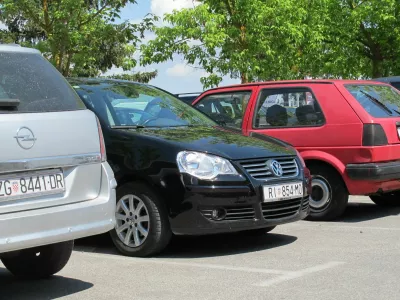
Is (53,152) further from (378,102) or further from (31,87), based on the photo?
(378,102)

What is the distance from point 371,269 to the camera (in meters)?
5.90

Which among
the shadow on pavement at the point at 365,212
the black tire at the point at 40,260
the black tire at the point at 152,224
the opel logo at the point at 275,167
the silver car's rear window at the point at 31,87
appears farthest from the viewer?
the shadow on pavement at the point at 365,212

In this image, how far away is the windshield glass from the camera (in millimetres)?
8680

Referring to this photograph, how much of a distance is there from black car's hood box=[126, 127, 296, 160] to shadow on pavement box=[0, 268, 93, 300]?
154cm

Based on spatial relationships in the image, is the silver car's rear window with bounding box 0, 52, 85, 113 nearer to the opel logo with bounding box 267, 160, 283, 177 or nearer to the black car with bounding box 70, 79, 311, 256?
the black car with bounding box 70, 79, 311, 256

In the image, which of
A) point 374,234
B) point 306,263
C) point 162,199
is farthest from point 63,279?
point 374,234

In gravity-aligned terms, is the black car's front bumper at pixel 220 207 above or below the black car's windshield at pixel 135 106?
below

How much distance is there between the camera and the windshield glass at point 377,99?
28.5 feet

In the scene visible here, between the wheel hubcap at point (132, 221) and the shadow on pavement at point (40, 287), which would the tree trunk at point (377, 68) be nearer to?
the wheel hubcap at point (132, 221)

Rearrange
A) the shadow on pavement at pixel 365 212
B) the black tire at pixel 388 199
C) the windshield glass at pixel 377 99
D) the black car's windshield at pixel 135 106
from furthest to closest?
the black tire at pixel 388 199, the shadow on pavement at pixel 365 212, the windshield glass at pixel 377 99, the black car's windshield at pixel 135 106

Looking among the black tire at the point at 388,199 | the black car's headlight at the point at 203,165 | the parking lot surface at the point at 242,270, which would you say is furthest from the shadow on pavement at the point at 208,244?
the black tire at the point at 388,199

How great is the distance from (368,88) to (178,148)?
3.53 metres

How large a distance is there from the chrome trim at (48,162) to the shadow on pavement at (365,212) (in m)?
4.46

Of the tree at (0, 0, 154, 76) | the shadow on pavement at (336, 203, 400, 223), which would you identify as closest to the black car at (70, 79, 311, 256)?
the shadow on pavement at (336, 203, 400, 223)
